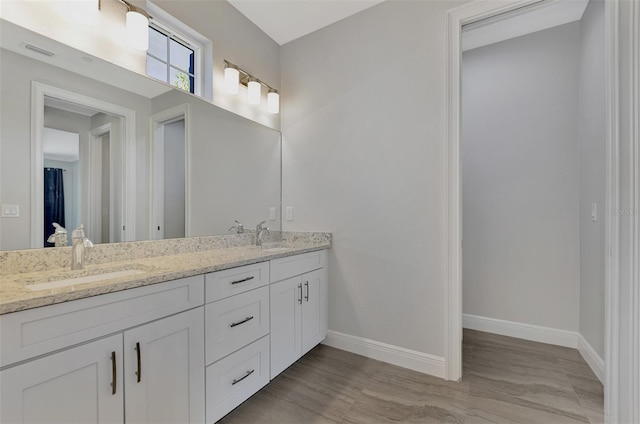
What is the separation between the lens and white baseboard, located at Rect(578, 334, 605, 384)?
1890mm

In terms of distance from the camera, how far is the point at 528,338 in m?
2.52

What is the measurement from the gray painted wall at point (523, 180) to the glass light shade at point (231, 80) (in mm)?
2227

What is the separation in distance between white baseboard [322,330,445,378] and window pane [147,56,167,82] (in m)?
2.32

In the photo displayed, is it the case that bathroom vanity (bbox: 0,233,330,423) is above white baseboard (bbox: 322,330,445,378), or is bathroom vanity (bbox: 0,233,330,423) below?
above

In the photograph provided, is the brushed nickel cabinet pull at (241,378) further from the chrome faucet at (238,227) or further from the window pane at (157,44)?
the window pane at (157,44)

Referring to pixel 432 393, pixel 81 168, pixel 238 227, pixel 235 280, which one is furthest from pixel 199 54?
pixel 432 393

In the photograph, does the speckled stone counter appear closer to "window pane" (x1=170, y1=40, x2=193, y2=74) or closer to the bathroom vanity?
the bathroom vanity

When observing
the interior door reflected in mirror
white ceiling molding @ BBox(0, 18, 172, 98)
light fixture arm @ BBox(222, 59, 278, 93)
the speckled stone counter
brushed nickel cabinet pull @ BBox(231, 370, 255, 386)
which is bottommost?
brushed nickel cabinet pull @ BBox(231, 370, 255, 386)

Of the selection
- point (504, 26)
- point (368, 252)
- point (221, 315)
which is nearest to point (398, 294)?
point (368, 252)

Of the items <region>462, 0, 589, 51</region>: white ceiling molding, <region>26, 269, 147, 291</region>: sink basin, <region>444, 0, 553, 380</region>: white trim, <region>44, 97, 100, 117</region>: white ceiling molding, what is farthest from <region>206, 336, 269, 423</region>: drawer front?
<region>462, 0, 589, 51</region>: white ceiling molding

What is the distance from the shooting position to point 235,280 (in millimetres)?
1516

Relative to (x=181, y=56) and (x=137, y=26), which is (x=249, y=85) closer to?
(x=181, y=56)

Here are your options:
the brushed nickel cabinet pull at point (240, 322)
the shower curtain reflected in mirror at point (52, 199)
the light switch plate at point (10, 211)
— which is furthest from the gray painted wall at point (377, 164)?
the light switch plate at point (10, 211)

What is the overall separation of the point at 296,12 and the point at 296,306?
234 centimetres
